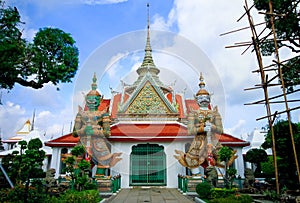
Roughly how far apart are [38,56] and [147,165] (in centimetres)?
861

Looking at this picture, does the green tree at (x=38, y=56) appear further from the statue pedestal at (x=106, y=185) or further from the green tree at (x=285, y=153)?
the green tree at (x=285, y=153)

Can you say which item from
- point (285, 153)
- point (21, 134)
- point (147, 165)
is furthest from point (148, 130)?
point (21, 134)

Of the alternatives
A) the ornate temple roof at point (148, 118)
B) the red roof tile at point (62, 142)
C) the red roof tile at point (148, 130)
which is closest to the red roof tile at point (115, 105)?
the ornate temple roof at point (148, 118)

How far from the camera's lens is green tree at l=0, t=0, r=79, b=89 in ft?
22.9

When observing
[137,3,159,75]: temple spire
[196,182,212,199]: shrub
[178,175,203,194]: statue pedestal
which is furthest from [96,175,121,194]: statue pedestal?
[137,3,159,75]: temple spire

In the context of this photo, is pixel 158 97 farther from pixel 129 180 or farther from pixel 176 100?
pixel 129 180

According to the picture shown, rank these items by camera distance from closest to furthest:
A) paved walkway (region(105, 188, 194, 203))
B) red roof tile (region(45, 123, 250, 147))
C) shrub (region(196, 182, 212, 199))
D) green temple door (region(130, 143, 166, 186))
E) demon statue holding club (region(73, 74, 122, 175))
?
paved walkway (region(105, 188, 194, 203)) < shrub (region(196, 182, 212, 199)) < demon statue holding club (region(73, 74, 122, 175)) < green temple door (region(130, 143, 166, 186)) < red roof tile (region(45, 123, 250, 147))

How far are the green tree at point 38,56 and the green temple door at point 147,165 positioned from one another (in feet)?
24.1

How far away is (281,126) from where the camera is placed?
10570mm

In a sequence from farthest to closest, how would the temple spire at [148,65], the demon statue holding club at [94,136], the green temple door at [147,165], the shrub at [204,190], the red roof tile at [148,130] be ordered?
the temple spire at [148,65] < the red roof tile at [148,130] < the green temple door at [147,165] < the demon statue holding club at [94,136] < the shrub at [204,190]

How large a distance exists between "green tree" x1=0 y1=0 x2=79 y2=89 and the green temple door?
289 inches

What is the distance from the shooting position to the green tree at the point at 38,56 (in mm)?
6988

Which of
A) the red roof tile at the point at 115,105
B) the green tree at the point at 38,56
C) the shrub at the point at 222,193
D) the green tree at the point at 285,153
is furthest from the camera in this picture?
the red roof tile at the point at 115,105

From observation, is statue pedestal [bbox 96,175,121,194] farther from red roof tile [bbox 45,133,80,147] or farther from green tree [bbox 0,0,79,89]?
green tree [bbox 0,0,79,89]
